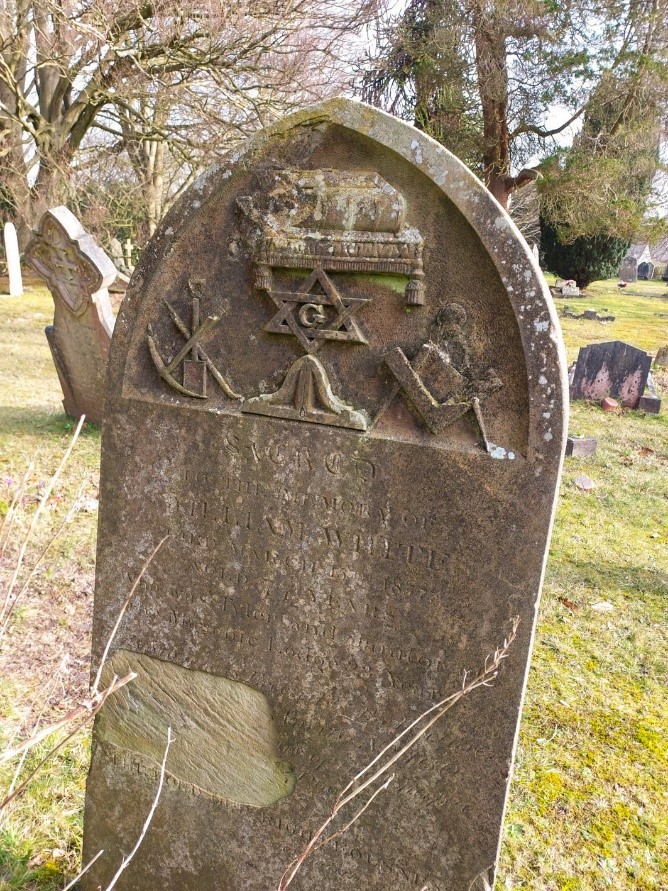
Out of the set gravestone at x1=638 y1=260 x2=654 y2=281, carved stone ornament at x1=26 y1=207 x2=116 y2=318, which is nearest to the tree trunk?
carved stone ornament at x1=26 y1=207 x2=116 y2=318

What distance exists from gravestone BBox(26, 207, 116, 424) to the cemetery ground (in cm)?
67

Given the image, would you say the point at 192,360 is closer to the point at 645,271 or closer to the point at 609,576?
the point at 609,576

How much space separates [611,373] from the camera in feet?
31.8

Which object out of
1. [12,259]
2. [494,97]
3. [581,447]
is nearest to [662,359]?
[494,97]

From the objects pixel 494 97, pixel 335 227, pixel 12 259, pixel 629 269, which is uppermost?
pixel 629 269

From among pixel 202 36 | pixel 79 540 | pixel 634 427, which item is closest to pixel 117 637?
pixel 79 540

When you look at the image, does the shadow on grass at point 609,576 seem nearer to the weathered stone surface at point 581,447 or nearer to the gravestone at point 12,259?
the weathered stone surface at point 581,447

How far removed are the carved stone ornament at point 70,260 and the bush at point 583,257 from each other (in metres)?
21.4

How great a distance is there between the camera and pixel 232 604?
2.19m

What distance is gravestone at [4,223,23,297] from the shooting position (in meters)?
15.0

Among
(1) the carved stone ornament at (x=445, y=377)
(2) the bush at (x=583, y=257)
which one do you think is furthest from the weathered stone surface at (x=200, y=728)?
(2) the bush at (x=583, y=257)

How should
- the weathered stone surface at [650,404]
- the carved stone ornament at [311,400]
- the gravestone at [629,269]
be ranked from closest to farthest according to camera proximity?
the carved stone ornament at [311,400], the weathered stone surface at [650,404], the gravestone at [629,269]

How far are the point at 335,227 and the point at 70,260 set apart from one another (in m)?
5.66

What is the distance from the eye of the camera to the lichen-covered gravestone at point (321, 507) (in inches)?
69.6
